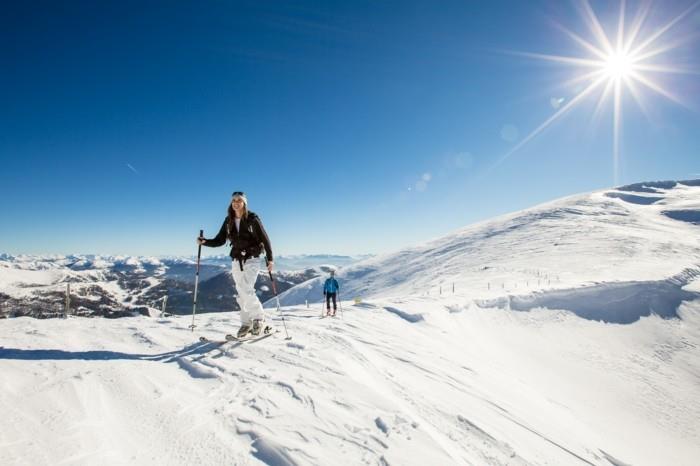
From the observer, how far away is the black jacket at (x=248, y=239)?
662 centimetres

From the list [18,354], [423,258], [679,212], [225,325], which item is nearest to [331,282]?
[225,325]

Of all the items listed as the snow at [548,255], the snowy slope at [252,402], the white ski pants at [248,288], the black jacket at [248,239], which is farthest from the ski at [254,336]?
the snow at [548,255]

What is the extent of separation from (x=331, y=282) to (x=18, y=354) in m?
11.4

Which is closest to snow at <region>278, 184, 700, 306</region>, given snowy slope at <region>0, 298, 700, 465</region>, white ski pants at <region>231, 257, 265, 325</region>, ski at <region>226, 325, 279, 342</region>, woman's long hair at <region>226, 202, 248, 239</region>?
snowy slope at <region>0, 298, 700, 465</region>

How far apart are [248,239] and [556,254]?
184 ft

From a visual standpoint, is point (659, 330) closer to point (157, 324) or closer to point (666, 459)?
point (666, 459)

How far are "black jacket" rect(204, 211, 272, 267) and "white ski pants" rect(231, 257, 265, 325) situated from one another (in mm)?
168

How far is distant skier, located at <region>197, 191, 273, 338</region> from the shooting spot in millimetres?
6629

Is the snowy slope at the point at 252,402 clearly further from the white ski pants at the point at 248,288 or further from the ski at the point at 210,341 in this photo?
the white ski pants at the point at 248,288

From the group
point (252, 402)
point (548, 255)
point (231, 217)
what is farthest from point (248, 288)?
point (548, 255)

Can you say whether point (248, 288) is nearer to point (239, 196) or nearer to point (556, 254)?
point (239, 196)

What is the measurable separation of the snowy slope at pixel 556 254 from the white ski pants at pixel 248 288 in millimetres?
20051

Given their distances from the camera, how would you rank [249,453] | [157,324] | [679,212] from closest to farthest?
[249,453] → [157,324] → [679,212]

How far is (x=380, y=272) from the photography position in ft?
298
